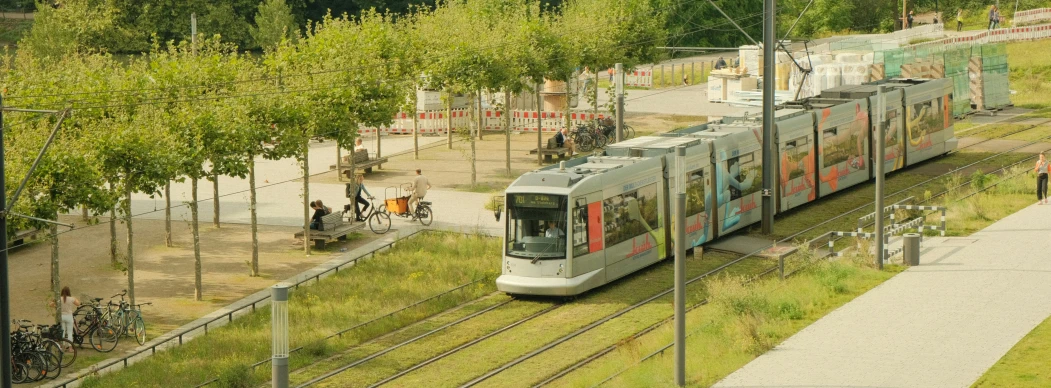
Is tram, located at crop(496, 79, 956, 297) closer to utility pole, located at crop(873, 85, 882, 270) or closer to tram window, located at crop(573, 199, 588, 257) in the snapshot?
tram window, located at crop(573, 199, 588, 257)

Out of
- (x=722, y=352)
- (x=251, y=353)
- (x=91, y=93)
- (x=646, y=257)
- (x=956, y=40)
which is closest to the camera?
(x=722, y=352)

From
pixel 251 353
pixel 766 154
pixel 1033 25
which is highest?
pixel 1033 25

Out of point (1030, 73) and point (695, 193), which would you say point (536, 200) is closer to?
point (695, 193)

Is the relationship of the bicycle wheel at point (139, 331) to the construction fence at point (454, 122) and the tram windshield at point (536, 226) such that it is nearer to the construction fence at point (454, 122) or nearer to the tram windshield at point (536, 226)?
the tram windshield at point (536, 226)

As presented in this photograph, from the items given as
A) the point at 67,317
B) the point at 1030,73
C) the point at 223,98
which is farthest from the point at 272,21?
the point at 67,317

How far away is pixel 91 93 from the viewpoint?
2969 centimetres

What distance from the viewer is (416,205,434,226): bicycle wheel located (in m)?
34.2

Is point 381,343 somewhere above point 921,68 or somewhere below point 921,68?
A: below

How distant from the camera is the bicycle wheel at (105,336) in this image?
23.8 meters

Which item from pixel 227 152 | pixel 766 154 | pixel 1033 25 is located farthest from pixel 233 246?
pixel 1033 25

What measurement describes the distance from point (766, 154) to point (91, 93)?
15.1 meters

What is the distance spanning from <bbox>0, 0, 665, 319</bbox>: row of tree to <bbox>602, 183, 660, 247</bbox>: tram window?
7.73m

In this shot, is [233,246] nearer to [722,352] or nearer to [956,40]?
[722,352]

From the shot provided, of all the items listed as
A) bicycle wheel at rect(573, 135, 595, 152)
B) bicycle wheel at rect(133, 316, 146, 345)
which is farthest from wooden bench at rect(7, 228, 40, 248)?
bicycle wheel at rect(573, 135, 595, 152)
